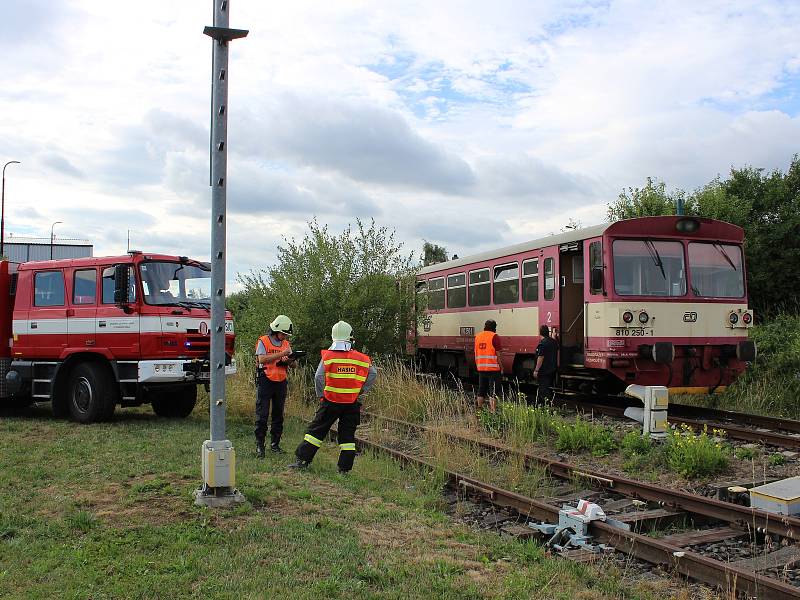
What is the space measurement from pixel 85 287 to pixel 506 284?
304 inches

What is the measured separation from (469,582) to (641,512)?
8.29ft

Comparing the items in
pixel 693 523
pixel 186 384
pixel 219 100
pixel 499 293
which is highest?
pixel 219 100

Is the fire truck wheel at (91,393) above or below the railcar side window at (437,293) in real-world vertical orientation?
below

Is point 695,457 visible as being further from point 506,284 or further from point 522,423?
point 506,284

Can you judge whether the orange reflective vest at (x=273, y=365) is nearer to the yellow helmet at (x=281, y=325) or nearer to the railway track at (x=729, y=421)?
the yellow helmet at (x=281, y=325)

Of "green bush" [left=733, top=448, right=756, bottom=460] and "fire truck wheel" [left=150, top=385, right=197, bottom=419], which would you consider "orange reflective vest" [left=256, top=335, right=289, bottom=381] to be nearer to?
"fire truck wheel" [left=150, top=385, right=197, bottom=419]

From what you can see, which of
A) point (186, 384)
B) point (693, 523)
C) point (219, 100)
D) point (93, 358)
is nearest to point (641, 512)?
point (693, 523)

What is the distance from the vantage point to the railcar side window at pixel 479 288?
52.7 feet

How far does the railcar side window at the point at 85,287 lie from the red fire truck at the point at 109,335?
2 cm

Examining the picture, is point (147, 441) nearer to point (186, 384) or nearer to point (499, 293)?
point (186, 384)

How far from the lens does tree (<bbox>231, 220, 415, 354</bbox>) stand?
1567cm

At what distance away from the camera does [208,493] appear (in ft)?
21.2

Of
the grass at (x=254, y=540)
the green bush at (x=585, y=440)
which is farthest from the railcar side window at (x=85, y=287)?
the green bush at (x=585, y=440)

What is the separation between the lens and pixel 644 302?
12.0 metres
